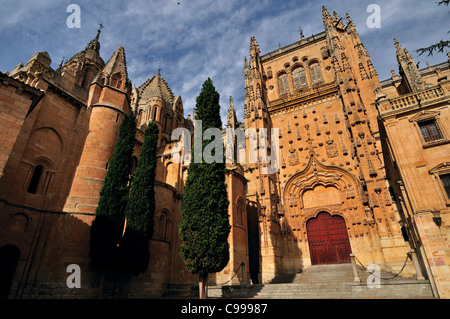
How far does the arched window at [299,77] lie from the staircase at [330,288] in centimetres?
1858

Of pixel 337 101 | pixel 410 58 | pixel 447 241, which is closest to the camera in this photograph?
pixel 447 241

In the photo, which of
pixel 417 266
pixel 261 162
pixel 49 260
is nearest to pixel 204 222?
pixel 49 260

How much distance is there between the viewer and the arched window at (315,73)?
84.5 ft

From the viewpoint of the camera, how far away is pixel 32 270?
1229cm

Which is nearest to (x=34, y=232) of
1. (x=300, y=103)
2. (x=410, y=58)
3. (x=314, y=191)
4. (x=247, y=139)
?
(x=247, y=139)

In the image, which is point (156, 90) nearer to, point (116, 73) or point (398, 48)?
point (116, 73)

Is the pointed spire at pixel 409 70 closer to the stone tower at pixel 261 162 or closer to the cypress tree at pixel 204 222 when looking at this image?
the stone tower at pixel 261 162

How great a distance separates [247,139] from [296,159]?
5.00 m

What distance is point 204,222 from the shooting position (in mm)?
11344

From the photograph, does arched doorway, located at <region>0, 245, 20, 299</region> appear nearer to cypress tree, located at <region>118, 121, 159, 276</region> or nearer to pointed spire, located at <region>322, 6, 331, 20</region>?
cypress tree, located at <region>118, 121, 159, 276</region>

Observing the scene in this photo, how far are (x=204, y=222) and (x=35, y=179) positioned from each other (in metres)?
10.8

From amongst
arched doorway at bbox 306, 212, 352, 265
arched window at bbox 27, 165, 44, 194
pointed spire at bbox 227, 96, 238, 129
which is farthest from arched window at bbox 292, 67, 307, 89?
arched window at bbox 27, 165, 44, 194

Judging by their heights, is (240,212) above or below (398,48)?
below

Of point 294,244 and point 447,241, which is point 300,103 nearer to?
point 294,244
